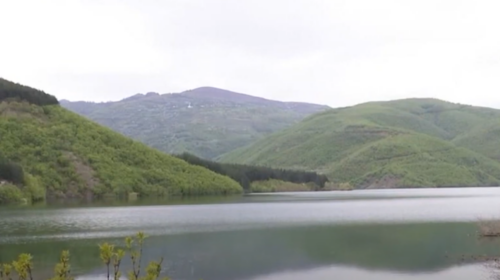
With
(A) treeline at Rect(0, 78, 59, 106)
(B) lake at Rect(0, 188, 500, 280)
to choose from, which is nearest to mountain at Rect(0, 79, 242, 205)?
(A) treeline at Rect(0, 78, 59, 106)

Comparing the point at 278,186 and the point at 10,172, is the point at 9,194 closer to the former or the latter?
the point at 10,172

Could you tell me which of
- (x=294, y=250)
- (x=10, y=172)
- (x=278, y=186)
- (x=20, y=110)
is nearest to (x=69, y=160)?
(x=10, y=172)

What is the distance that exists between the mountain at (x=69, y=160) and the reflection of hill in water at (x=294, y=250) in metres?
68.5

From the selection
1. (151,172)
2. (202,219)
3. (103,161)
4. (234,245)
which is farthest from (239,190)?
(234,245)

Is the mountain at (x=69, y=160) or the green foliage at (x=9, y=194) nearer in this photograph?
the green foliage at (x=9, y=194)

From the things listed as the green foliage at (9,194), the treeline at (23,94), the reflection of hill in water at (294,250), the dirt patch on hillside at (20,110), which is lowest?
the reflection of hill in water at (294,250)

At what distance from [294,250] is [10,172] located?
3169 inches

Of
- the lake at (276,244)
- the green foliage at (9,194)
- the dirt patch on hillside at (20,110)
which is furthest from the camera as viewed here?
the dirt patch on hillside at (20,110)

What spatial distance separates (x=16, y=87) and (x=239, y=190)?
197 feet

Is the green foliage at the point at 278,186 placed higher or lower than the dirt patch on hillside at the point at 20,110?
lower

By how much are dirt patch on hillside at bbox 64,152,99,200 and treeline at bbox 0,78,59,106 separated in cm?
2161

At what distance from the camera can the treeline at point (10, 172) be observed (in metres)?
105

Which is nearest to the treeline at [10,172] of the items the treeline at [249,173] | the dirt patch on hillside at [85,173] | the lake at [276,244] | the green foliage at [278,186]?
the dirt patch on hillside at [85,173]

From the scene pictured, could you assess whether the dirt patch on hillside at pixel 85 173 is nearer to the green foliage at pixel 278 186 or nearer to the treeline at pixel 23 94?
the treeline at pixel 23 94
